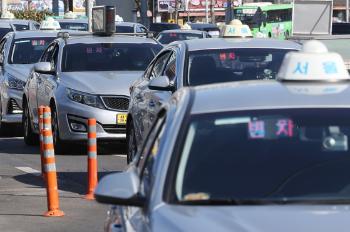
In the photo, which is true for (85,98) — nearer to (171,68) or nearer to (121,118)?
(121,118)

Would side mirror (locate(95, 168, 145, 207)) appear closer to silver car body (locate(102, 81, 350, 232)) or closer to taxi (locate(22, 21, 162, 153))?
silver car body (locate(102, 81, 350, 232))

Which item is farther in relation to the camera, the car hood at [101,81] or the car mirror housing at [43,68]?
the car mirror housing at [43,68]

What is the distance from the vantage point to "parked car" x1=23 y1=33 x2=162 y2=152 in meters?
14.7

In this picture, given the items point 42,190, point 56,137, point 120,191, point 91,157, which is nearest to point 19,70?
point 56,137

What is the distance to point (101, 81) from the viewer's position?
15.0 m

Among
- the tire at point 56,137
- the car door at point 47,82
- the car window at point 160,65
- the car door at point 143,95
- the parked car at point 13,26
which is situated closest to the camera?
the car door at point 143,95

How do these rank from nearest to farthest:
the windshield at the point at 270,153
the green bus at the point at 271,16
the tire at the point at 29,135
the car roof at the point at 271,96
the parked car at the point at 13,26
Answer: the windshield at the point at 270,153 < the car roof at the point at 271,96 < the tire at the point at 29,135 < the parked car at the point at 13,26 < the green bus at the point at 271,16

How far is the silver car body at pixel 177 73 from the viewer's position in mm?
11102

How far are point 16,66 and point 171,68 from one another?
27.0ft

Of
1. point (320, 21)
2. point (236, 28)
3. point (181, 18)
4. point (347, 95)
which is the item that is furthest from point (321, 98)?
point (181, 18)

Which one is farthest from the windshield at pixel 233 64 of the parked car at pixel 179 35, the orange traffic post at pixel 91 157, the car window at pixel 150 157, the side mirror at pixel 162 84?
the parked car at pixel 179 35

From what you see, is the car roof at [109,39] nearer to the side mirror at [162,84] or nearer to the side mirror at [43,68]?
the side mirror at [43,68]

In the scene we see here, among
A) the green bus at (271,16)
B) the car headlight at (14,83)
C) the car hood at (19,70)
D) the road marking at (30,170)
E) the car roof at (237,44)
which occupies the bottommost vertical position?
the green bus at (271,16)

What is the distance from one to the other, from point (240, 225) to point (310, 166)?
0.83m
